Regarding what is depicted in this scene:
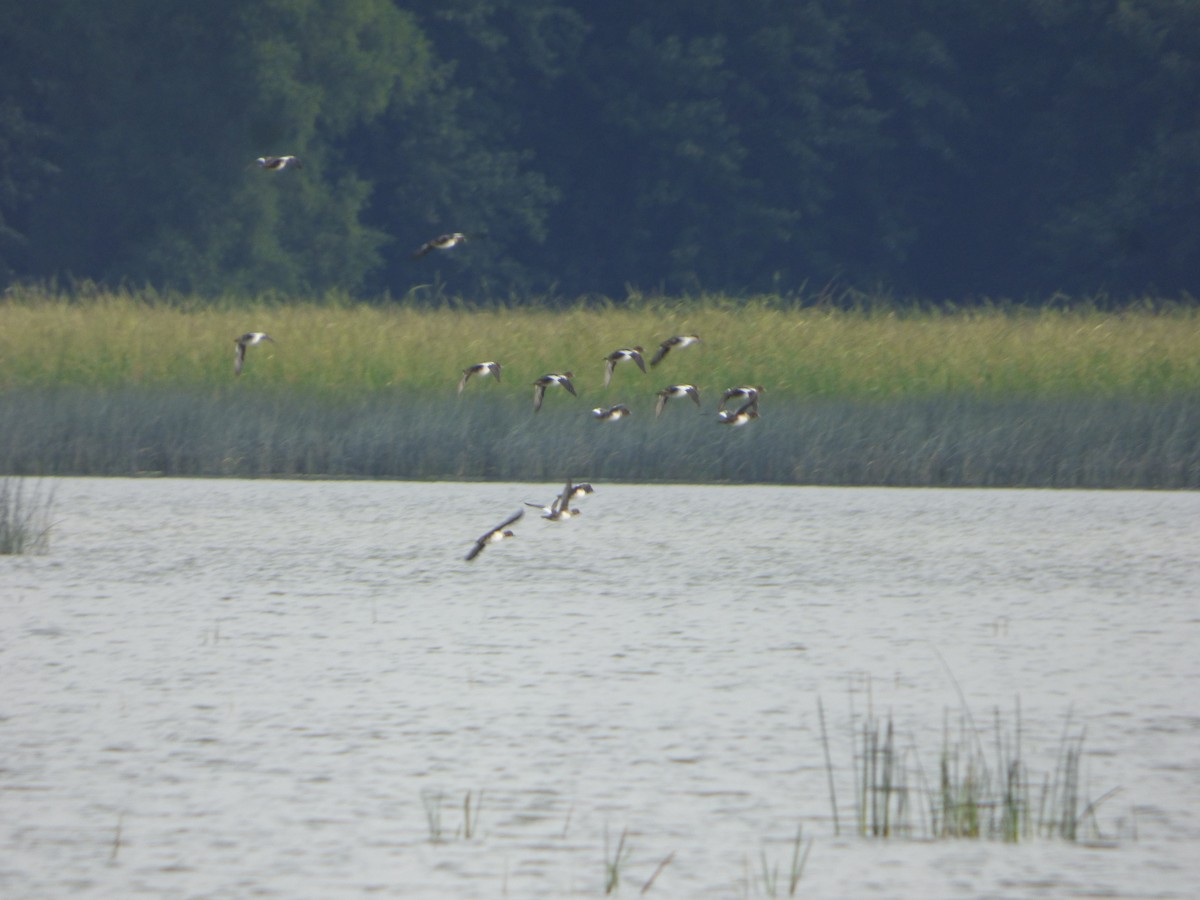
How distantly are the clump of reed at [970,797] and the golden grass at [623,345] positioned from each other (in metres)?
9.84

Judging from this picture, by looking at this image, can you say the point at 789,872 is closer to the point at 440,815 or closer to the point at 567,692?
the point at 440,815

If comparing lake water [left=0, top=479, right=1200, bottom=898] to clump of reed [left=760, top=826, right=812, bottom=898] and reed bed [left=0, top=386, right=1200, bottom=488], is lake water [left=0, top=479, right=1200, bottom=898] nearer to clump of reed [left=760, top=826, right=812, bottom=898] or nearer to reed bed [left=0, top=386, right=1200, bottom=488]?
clump of reed [left=760, top=826, right=812, bottom=898]

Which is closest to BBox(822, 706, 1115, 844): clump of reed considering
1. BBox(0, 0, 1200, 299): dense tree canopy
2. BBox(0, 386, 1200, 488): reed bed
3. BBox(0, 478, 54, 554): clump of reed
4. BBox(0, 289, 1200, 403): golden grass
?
BBox(0, 478, 54, 554): clump of reed

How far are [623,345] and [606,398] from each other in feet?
5.11

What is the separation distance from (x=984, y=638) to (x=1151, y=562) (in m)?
2.61

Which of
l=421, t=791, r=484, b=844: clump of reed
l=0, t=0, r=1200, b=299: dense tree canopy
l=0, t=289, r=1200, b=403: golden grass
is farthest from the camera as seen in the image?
l=0, t=0, r=1200, b=299: dense tree canopy

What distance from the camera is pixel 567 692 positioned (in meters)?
7.25

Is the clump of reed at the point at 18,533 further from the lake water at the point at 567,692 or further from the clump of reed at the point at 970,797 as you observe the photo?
the clump of reed at the point at 970,797

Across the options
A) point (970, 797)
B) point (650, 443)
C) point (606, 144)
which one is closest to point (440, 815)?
point (970, 797)

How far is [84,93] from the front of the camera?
34.7 m

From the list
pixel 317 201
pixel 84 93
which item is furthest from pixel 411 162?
pixel 84 93

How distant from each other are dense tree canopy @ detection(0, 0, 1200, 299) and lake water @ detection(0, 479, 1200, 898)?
2168 centimetres

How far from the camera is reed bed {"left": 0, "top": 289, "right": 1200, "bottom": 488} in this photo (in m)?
14.6

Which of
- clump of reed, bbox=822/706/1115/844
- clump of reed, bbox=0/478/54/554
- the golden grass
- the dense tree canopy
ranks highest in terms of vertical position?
the dense tree canopy
